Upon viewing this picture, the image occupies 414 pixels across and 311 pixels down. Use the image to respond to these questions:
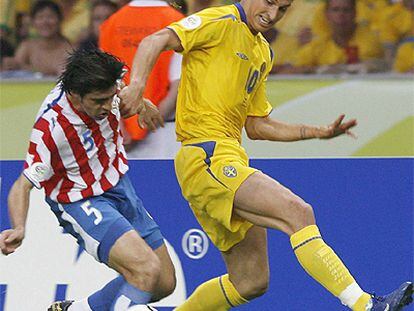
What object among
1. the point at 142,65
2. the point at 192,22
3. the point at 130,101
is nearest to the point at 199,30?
the point at 192,22

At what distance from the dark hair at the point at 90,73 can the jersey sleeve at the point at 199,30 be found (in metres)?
0.33

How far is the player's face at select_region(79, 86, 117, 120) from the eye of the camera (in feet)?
18.5

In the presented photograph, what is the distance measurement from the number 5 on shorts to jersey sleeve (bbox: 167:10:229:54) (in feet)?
2.94

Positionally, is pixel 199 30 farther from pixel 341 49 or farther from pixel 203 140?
pixel 341 49

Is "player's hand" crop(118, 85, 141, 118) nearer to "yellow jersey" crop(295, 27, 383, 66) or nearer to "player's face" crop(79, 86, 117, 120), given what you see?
"player's face" crop(79, 86, 117, 120)

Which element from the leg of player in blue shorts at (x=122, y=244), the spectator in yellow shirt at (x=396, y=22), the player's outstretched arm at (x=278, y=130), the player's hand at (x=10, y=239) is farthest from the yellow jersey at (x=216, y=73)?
the spectator in yellow shirt at (x=396, y=22)

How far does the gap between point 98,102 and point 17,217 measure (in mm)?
676

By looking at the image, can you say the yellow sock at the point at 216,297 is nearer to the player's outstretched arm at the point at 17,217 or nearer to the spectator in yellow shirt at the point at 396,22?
the player's outstretched arm at the point at 17,217

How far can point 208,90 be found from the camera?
5.85 metres

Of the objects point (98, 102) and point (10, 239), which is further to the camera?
point (98, 102)

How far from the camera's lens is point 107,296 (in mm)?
6051

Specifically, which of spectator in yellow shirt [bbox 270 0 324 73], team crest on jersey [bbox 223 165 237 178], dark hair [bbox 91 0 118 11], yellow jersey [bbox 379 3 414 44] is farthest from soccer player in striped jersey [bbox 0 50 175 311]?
yellow jersey [bbox 379 3 414 44]

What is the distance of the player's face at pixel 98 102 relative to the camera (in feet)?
18.5

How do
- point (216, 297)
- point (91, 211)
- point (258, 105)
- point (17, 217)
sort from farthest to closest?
point (258, 105), point (216, 297), point (91, 211), point (17, 217)
